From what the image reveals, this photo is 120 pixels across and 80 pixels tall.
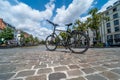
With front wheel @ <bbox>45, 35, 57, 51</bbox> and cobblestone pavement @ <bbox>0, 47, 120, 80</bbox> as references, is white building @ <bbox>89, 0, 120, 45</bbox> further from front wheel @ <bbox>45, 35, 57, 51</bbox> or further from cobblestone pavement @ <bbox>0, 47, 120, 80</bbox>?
cobblestone pavement @ <bbox>0, 47, 120, 80</bbox>

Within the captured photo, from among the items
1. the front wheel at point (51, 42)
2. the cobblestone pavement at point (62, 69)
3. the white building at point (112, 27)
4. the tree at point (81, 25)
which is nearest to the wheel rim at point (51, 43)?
the front wheel at point (51, 42)

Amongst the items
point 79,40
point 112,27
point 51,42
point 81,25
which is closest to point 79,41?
point 79,40

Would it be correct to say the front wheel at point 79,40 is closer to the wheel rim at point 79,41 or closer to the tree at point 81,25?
the wheel rim at point 79,41

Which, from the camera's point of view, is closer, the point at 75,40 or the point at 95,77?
the point at 95,77

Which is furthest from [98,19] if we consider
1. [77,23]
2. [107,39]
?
[107,39]

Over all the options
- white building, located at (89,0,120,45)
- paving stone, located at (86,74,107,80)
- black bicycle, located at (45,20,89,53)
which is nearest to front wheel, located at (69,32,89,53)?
black bicycle, located at (45,20,89,53)

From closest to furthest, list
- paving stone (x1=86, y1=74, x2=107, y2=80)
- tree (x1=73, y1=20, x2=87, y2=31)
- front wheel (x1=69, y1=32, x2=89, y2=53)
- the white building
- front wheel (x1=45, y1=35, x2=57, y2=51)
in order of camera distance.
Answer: paving stone (x1=86, y1=74, x2=107, y2=80) → front wheel (x1=69, y1=32, x2=89, y2=53) → front wheel (x1=45, y1=35, x2=57, y2=51) → tree (x1=73, y1=20, x2=87, y2=31) → the white building

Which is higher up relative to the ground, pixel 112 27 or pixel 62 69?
pixel 112 27

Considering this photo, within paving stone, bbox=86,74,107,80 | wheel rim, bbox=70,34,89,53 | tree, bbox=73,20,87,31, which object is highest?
tree, bbox=73,20,87,31

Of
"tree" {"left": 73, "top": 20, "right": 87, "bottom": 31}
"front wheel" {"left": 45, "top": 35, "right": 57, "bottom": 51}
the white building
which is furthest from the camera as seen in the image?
the white building

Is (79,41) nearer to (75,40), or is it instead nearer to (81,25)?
(75,40)

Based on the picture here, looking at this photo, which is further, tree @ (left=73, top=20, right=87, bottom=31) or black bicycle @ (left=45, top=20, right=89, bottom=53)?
tree @ (left=73, top=20, right=87, bottom=31)

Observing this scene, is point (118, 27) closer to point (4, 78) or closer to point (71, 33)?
point (71, 33)

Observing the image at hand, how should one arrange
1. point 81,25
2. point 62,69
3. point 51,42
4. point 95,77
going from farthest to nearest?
point 81,25 < point 51,42 < point 62,69 < point 95,77
